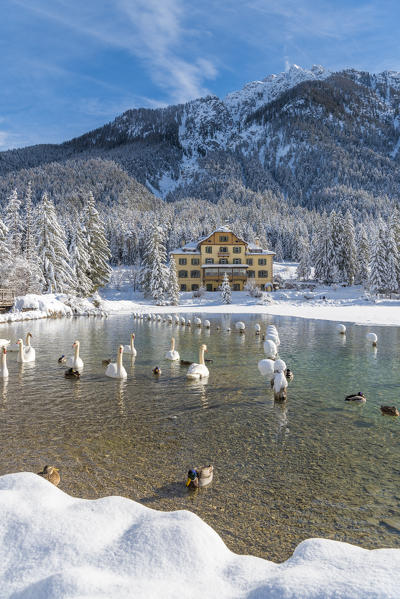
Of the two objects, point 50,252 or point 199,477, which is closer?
point 199,477

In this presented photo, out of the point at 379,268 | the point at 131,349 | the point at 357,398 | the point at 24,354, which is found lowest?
the point at 357,398

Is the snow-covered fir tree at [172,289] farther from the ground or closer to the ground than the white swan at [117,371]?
farther from the ground

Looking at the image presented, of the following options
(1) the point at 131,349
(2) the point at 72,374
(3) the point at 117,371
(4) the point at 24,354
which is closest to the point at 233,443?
(3) the point at 117,371

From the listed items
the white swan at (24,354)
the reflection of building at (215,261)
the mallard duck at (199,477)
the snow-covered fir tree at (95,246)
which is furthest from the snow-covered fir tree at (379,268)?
the mallard duck at (199,477)

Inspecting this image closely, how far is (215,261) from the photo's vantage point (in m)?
82.1

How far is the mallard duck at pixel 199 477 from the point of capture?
691cm

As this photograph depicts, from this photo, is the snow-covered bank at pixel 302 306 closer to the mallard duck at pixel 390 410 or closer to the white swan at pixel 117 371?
the mallard duck at pixel 390 410

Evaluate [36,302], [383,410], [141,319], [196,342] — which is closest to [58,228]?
[36,302]

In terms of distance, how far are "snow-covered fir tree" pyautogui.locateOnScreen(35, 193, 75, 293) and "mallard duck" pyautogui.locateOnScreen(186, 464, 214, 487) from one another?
4818cm

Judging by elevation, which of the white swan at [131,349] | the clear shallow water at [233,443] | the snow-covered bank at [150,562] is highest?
the snow-covered bank at [150,562]

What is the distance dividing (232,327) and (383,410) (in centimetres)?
2307

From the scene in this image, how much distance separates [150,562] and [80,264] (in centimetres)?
5676

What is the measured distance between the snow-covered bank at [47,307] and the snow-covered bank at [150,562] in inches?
1419

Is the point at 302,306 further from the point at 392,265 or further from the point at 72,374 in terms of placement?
the point at 72,374
